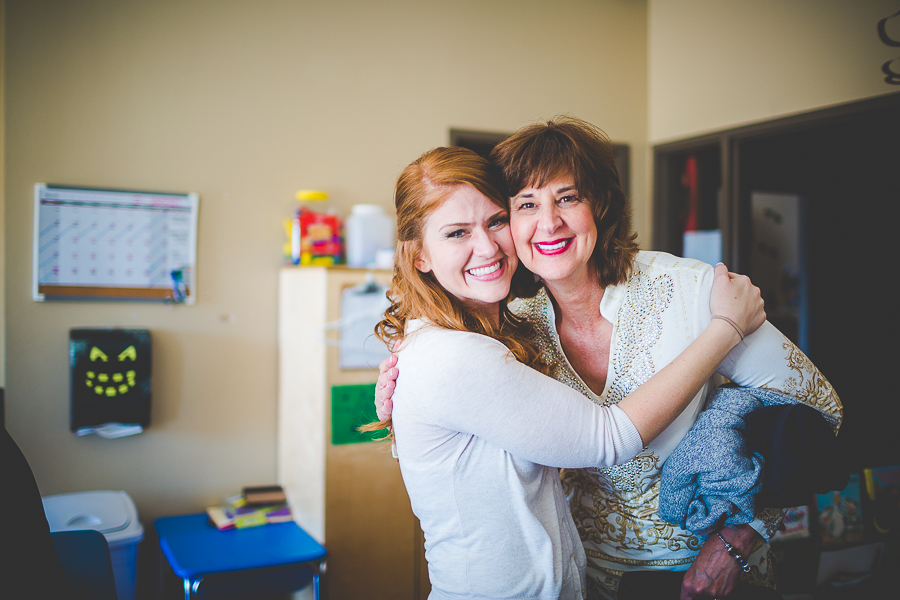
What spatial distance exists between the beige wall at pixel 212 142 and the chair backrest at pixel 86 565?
2.42 feet

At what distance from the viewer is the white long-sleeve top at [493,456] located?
3.45 ft

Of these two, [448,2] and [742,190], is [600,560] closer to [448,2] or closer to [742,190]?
[742,190]

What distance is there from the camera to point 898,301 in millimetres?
3316

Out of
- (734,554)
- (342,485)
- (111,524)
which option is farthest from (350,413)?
(734,554)

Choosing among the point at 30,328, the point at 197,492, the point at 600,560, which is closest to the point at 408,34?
the point at 30,328

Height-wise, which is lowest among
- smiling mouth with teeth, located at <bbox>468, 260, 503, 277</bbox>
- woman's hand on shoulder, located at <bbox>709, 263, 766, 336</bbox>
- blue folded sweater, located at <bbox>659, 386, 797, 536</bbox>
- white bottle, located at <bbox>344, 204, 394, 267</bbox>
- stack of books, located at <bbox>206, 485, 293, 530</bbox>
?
stack of books, located at <bbox>206, 485, 293, 530</bbox>

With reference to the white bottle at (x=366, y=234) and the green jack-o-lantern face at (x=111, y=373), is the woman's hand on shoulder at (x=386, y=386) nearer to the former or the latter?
A: the white bottle at (x=366, y=234)

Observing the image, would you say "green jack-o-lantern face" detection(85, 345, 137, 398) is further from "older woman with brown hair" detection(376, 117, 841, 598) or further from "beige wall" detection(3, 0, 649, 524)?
"older woman with brown hair" detection(376, 117, 841, 598)

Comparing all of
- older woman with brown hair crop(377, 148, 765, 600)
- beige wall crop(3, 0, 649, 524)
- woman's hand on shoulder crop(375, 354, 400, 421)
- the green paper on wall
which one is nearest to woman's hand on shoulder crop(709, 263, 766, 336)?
older woman with brown hair crop(377, 148, 765, 600)

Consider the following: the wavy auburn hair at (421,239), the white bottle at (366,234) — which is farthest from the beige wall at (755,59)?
the wavy auburn hair at (421,239)

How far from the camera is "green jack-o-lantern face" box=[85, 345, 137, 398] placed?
236 centimetres

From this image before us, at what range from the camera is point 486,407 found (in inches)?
41.5

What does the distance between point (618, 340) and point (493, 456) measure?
40cm

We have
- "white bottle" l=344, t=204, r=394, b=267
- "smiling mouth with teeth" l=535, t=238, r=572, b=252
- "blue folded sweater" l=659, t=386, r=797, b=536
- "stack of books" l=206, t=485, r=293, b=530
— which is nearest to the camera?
"blue folded sweater" l=659, t=386, r=797, b=536
